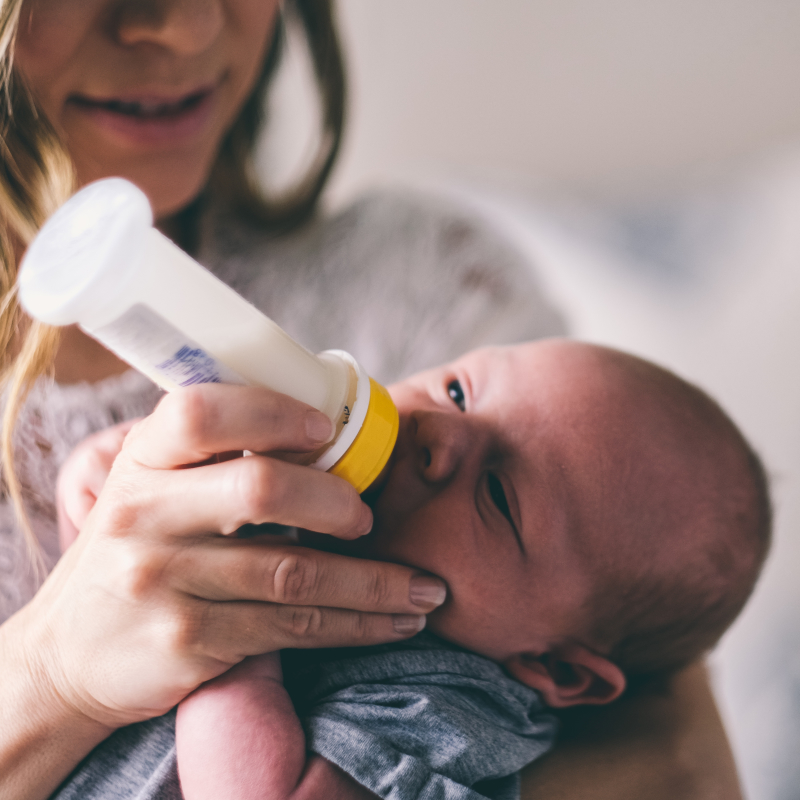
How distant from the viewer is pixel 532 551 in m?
0.75

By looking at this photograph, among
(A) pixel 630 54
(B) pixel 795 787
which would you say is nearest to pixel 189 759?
(B) pixel 795 787

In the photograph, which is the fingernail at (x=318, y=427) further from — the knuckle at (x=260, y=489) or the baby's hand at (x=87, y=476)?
the baby's hand at (x=87, y=476)

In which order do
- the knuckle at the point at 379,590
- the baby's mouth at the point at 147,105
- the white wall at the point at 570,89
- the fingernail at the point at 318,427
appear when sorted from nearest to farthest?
the fingernail at the point at 318,427 < the knuckle at the point at 379,590 < the baby's mouth at the point at 147,105 < the white wall at the point at 570,89

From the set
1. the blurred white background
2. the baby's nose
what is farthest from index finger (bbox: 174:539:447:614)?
the blurred white background

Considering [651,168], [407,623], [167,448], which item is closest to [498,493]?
[407,623]

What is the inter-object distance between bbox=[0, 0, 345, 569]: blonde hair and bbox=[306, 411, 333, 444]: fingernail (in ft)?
1.19

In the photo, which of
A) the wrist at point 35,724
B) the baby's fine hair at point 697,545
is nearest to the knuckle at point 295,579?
the wrist at point 35,724

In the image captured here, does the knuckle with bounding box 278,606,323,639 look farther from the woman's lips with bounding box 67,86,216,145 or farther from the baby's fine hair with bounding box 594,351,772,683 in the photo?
the woman's lips with bounding box 67,86,216,145

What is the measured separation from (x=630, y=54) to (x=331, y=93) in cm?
72

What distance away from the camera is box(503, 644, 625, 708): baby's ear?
80cm

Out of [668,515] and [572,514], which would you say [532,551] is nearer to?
[572,514]

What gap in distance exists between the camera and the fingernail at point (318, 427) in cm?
54

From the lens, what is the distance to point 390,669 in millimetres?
721

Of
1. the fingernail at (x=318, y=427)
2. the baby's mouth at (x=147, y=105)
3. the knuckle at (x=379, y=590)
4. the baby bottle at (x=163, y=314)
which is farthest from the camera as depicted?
the baby's mouth at (x=147, y=105)
